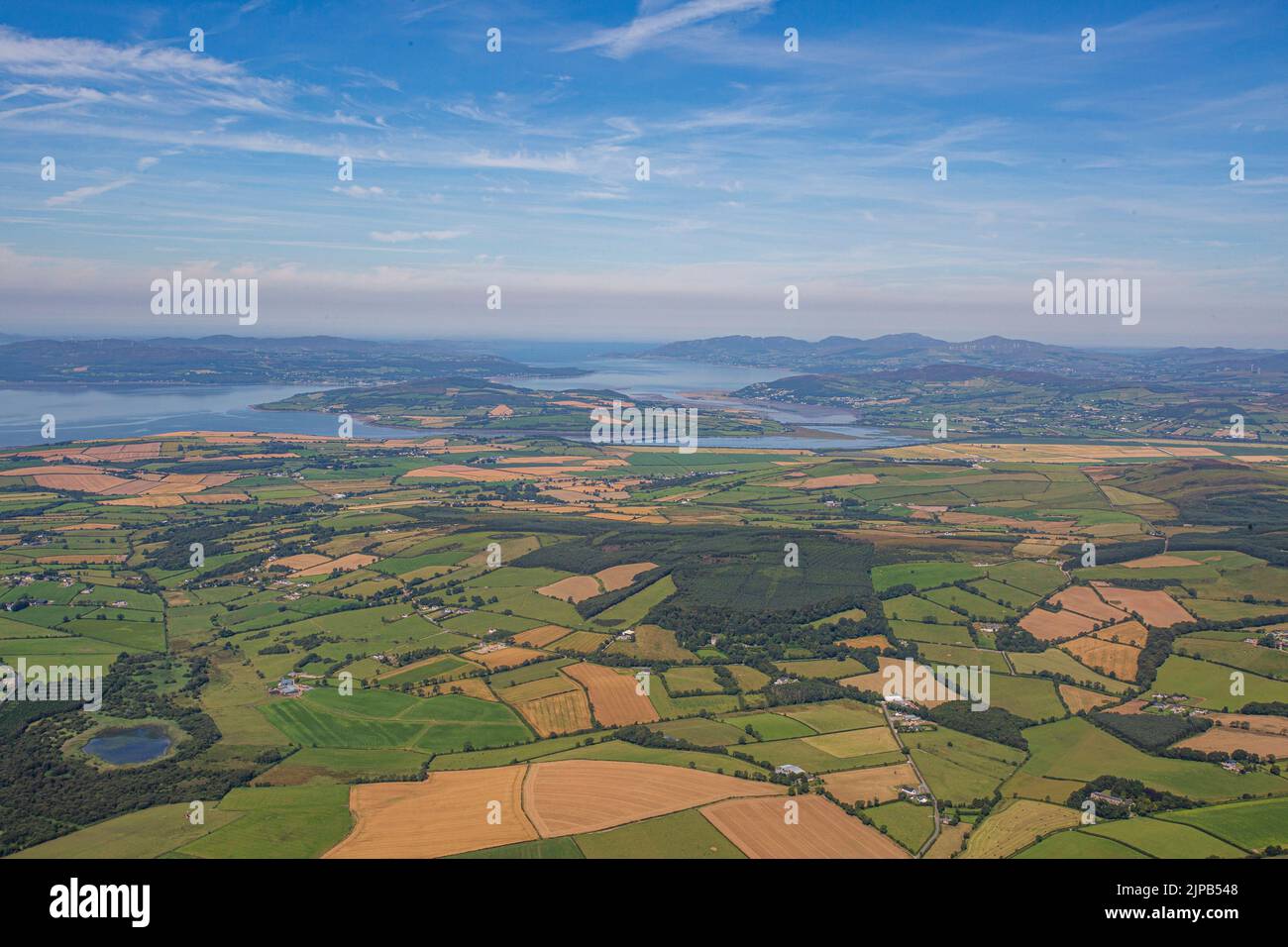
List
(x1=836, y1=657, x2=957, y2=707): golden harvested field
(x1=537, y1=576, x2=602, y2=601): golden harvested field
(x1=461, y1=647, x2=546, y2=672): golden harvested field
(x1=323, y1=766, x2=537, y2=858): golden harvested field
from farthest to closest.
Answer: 1. (x1=537, y1=576, x2=602, y2=601): golden harvested field
2. (x1=461, y1=647, x2=546, y2=672): golden harvested field
3. (x1=836, y1=657, x2=957, y2=707): golden harvested field
4. (x1=323, y1=766, x2=537, y2=858): golden harvested field

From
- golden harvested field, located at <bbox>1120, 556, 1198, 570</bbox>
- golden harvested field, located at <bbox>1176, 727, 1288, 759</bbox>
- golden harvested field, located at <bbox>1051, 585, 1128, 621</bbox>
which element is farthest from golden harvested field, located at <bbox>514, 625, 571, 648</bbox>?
golden harvested field, located at <bbox>1120, 556, 1198, 570</bbox>

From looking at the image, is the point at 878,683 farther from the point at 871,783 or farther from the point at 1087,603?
the point at 1087,603

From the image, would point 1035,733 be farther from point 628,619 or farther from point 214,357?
point 214,357

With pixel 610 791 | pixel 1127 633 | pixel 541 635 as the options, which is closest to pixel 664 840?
pixel 610 791

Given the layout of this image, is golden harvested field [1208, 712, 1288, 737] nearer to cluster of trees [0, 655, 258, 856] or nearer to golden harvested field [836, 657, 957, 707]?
golden harvested field [836, 657, 957, 707]

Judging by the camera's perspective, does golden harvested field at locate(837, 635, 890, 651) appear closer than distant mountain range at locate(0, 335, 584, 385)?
Yes

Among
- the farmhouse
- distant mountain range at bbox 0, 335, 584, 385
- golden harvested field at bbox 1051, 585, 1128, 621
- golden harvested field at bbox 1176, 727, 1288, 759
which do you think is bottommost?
the farmhouse

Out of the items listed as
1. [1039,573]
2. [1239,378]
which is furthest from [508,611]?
[1239,378]
